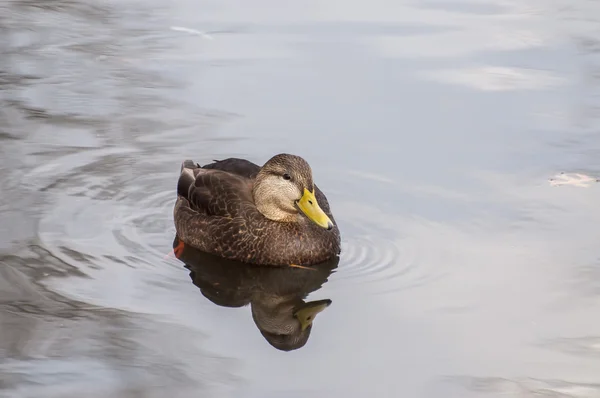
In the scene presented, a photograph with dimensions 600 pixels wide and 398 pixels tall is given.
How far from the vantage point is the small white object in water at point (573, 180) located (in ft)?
28.7

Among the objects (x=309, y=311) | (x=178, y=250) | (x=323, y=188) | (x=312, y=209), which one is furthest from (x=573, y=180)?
(x=178, y=250)

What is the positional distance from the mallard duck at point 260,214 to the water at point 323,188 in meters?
0.20

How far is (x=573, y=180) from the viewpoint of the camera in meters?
8.80

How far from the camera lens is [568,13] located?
42.5 feet

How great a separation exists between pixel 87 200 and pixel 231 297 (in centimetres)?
178

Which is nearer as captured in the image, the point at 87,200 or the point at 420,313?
the point at 420,313

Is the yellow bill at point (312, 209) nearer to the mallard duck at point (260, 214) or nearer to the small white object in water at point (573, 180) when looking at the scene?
the mallard duck at point (260, 214)

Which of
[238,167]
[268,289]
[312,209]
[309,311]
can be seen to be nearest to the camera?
[309,311]

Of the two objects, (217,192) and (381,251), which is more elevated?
(217,192)

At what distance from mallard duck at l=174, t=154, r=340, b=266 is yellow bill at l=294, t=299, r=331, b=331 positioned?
2.15 feet

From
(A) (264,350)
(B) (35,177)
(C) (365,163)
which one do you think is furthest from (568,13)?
(A) (264,350)

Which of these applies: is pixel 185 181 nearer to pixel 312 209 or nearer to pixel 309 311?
pixel 312 209

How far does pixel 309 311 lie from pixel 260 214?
1213 mm

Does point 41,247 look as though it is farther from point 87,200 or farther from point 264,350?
point 264,350
